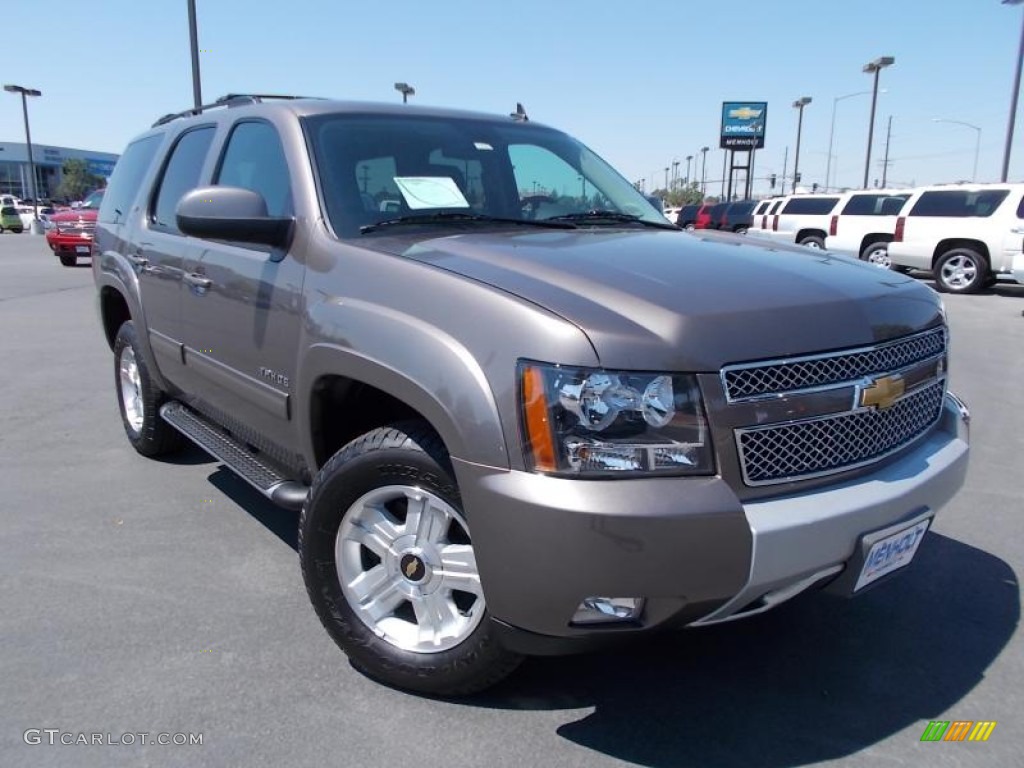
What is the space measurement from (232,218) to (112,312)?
3041 mm

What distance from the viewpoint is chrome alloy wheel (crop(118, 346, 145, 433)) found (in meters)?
5.19

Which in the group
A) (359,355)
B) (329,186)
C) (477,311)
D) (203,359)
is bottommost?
(203,359)

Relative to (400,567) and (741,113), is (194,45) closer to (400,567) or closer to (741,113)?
(400,567)

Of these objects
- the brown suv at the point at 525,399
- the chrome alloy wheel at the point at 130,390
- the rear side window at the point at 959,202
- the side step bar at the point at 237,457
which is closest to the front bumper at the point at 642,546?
the brown suv at the point at 525,399

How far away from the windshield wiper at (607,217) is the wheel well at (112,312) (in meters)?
3.21

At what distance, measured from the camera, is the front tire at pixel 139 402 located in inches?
192

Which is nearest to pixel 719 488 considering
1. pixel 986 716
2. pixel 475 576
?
pixel 475 576

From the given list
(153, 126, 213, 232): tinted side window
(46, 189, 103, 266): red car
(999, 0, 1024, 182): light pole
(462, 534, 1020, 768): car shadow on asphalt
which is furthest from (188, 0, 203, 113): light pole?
(999, 0, 1024, 182): light pole

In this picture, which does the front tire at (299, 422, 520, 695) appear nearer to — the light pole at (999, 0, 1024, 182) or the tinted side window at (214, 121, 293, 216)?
the tinted side window at (214, 121, 293, 216)

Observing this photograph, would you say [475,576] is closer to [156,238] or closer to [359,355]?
[359,355]

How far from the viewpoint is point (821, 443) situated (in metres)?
2.36

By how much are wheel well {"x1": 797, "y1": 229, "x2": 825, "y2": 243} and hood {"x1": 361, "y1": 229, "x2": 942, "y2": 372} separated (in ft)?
58.6

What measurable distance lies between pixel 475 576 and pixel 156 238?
2949mm

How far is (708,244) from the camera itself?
10.5ft
